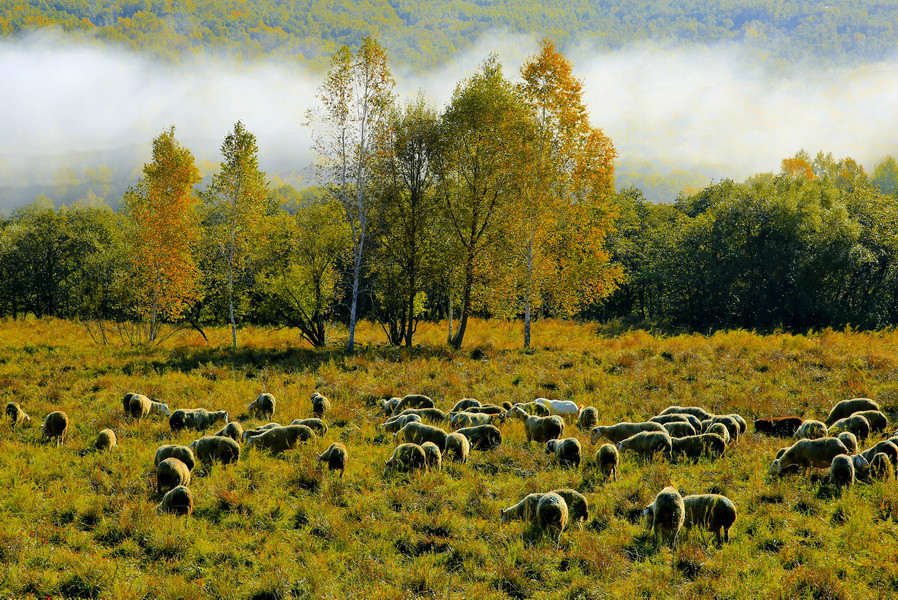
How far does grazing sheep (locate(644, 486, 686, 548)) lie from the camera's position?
801cm

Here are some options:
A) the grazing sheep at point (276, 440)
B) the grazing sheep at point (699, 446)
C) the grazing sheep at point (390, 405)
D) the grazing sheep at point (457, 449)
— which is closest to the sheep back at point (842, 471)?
the grazing sheep at point (699, 446)

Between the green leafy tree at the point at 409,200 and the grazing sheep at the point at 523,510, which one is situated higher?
the green leafy tree at the point at 409,200

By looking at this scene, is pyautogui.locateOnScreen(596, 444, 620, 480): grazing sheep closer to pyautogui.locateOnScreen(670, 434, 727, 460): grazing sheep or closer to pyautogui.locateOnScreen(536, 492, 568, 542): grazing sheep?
pyautogui.locateOnScreen(670, 434, 727, 460): grazing sheep

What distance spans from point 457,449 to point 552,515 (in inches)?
135

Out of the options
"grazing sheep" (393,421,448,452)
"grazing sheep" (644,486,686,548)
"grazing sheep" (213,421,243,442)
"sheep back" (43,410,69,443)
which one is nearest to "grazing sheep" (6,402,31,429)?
"sheep back" (43,410,69,443)

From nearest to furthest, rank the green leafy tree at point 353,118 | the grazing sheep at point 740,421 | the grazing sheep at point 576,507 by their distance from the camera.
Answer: the grazing sheep at point 576,507 < the grazing sheep at point 740,421 < the green leafy tree at point 353,118

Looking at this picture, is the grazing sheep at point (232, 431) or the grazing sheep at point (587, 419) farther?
the grazing sheep at point (587, 419)

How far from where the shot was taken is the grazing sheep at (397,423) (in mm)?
13617

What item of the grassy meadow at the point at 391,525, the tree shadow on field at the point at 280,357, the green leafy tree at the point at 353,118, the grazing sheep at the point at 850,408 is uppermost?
the green leafy tree at the point at 353,118

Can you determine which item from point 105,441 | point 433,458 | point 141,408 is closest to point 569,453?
point 433,458

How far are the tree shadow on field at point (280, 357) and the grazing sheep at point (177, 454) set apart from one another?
36.3ft

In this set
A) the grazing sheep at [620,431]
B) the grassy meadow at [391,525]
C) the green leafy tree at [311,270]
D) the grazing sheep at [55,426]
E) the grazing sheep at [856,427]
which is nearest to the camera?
the grassy meadow at [391,525]

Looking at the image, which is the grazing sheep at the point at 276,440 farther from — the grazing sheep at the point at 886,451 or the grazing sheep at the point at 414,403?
the grazing sheep at the point at 886,451

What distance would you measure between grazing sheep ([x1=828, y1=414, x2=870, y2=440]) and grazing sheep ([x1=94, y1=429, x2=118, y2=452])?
53.2 ft
